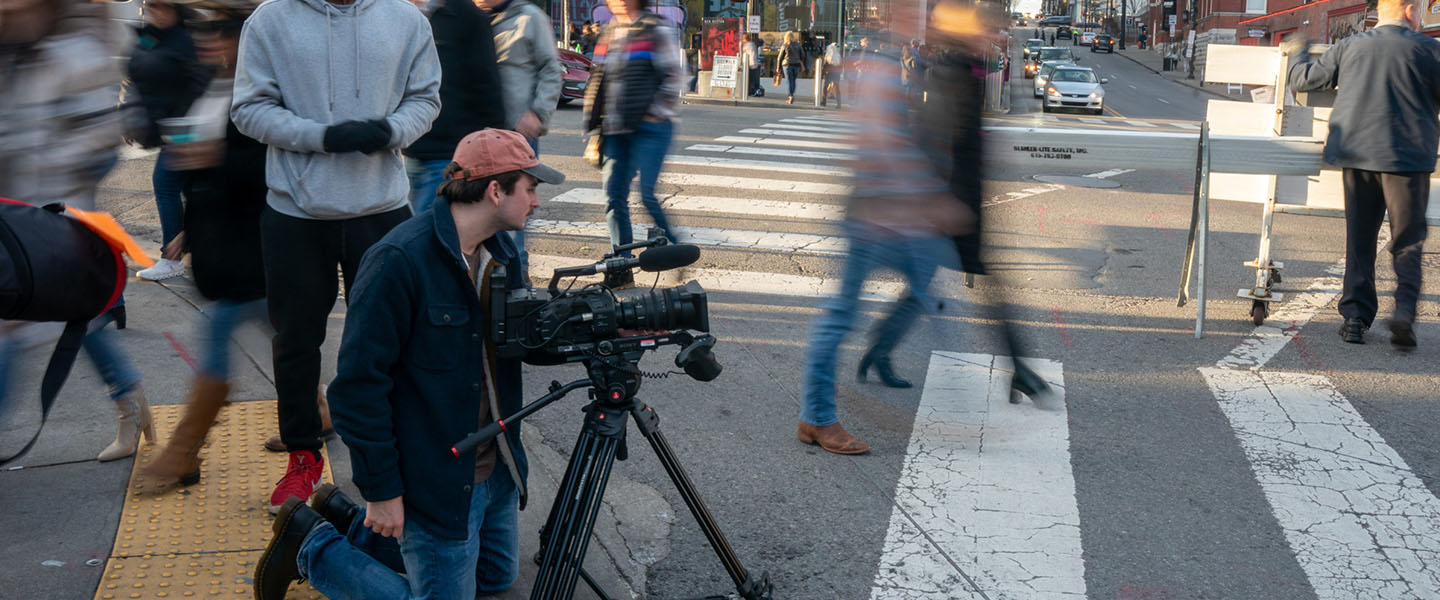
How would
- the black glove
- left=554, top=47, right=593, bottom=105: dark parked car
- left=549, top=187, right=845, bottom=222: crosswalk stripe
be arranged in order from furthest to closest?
left=554, top=47, right=593, bottom=105: dark parked car → left=549, top=187, right=845, bottom=222: crosswalk stripe → the black glove

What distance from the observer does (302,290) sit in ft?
12.3

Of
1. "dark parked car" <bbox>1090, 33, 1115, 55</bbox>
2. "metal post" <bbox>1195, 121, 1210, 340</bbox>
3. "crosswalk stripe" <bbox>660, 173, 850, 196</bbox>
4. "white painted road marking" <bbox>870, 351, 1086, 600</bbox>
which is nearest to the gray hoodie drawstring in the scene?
"white painted road marking" <bbox>870, 351, 1086, 600</bbox>

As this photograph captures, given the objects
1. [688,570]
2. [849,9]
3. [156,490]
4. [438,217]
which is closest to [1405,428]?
[688,570]

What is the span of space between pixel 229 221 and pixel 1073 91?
27468 mm

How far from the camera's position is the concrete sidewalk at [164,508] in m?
3.48

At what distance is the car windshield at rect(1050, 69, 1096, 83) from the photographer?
96.1 ft

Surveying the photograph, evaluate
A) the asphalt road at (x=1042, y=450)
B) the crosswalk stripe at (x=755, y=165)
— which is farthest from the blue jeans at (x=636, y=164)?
the crosswalk stripe at (x=755, y=165)

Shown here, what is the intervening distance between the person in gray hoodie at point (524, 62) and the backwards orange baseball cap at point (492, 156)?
295 cm

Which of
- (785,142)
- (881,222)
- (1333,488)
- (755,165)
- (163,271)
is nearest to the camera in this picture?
(1333,488)

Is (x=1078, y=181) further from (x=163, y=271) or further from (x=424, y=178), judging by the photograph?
(x=163, y=271)

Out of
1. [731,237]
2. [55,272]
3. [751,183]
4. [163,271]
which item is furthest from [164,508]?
Result: [751,183]

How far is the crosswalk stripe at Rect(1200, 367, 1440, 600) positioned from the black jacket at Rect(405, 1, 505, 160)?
3593 millimetres

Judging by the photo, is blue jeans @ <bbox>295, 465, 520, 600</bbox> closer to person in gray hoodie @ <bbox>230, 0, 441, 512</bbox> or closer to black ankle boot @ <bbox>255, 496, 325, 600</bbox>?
black ankle boot @ <bbox>255, 496, 325, 600</bbox>

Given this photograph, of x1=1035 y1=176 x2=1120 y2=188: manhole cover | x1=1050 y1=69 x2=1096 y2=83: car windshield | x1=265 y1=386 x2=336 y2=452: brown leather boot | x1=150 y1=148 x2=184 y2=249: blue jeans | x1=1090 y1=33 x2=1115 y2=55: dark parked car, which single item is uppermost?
x1=1090 y1=33 x2=1115 y2=55: dark parked car
